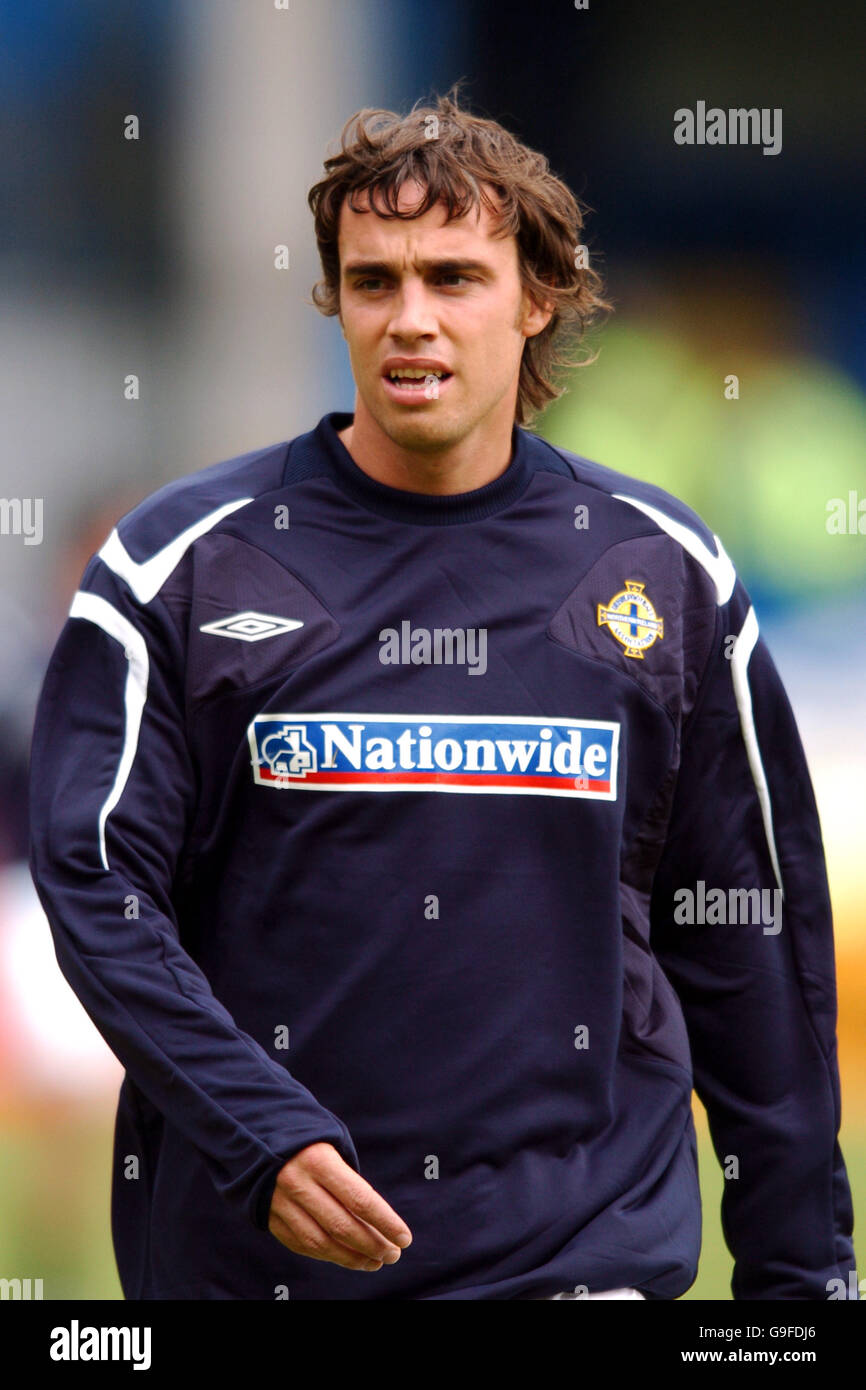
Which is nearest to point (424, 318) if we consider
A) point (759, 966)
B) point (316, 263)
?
point (759, 966)

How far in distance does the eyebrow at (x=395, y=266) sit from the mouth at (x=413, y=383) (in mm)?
138

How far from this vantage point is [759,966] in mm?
2686

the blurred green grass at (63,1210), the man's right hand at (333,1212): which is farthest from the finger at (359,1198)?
the blurred green grass at (63,1210)

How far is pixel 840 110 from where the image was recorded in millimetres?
5609

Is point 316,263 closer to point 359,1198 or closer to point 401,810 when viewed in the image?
point 401,810

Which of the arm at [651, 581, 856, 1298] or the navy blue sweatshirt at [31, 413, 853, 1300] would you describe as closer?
the navy blue sweatshirt at [31, 413, 853, 1300]

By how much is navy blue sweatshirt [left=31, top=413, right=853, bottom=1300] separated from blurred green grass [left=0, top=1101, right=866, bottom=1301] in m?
2.13

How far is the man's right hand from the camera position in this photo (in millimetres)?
2109

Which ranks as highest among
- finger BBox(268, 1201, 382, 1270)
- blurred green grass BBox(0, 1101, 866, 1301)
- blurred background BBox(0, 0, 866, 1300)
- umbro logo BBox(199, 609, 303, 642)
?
blurred background BBox(0, 0, 866, 1300)

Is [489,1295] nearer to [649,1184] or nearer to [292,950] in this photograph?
[649,1184]

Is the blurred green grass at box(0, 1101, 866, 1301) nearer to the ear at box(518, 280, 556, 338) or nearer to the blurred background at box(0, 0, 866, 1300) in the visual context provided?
the blurred background at box(0, 0, 866, 1300)

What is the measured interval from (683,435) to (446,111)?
10.1 feet

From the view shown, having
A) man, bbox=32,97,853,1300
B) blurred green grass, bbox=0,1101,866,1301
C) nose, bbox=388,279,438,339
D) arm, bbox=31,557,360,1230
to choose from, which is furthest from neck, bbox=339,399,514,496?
blurred green grass, bbox=0,1101,866,1301

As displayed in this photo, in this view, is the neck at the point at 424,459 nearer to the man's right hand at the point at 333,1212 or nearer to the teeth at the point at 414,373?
the teeth at the point at 414,373
